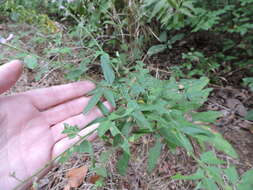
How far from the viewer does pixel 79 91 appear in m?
1.15

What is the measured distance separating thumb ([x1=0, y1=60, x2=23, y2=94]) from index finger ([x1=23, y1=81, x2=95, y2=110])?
0.58ft

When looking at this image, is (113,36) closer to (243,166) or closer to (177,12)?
(177,12)

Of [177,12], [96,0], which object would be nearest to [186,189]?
[177,12]

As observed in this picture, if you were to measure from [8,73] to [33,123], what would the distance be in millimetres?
258

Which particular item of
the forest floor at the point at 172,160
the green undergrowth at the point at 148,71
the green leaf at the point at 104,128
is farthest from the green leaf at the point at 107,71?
the forest floor at the point at 172,160

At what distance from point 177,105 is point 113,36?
968 mm

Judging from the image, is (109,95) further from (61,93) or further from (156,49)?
(156,49)

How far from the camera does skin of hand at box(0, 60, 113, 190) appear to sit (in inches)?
35.4

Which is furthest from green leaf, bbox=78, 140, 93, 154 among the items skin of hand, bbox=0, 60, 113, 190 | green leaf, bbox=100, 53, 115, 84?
green leaf, bbox=100, 53, 115, 84

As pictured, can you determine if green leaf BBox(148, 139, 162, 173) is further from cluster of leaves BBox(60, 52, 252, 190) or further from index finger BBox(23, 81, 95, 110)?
index finger BBox(23, 81, 95, 110)

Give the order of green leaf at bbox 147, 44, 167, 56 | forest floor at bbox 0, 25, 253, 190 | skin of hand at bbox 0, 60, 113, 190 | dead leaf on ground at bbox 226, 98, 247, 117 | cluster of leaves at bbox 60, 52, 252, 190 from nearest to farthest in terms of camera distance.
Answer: cluster of leaves at bbox 60, 52, 252, 190
skin of hand at bbox 0, 60, 113, 190
forest floor at bbox 0, 25, 253, 190
dead leaf on ground at bbox 226, 98, 247, 117
green leaf at bbox 147, 44, 167, 56

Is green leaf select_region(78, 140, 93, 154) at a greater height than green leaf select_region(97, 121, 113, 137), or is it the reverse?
green leaf select_region(97, 121, 113, 137)

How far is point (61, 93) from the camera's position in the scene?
45.3 inches

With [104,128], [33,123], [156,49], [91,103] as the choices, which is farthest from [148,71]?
[156,49]
